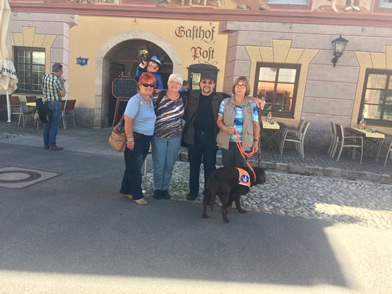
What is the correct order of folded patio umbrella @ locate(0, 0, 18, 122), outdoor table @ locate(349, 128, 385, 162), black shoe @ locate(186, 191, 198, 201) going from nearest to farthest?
black shoe @ locate(186, 191, 198, 201) < folded patio umbrella @ locate(0, 0, 18, 122) < outdoor table @ locate(349, 128, 385, 162)

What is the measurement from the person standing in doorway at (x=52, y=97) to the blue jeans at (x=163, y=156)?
374cm

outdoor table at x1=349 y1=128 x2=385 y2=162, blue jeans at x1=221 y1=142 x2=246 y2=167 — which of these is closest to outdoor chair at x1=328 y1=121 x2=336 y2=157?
outdoor table at x1=349 y1=128 x2=385 y2=162

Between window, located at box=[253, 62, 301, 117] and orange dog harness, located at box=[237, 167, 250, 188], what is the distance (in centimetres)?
617

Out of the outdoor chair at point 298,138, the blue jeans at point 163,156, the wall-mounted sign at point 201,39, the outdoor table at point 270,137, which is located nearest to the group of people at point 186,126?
the blue jeans at point 163,156

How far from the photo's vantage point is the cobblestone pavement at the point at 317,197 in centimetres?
440

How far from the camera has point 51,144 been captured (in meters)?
7.17

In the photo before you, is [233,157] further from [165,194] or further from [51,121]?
[51,121]

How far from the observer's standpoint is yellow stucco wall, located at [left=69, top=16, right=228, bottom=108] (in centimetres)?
998

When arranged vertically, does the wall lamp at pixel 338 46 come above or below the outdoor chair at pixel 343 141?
above

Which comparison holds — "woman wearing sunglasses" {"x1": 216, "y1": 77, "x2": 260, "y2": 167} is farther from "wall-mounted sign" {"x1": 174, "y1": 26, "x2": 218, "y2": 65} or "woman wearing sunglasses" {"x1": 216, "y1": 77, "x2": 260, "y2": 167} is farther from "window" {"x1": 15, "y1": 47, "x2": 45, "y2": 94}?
"window" {"x1": 15, "y1": 47, "x2": 45, "y2": 94}

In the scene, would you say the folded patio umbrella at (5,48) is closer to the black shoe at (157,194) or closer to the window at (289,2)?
the black shoe at (157,194)

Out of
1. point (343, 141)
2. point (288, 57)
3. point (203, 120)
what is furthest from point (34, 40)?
point (343, 141)

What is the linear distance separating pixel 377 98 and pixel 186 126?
7416 mm

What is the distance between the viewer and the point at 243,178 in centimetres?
389
